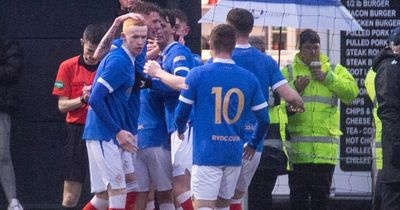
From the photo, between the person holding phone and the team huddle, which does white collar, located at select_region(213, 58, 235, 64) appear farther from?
the person holding phone

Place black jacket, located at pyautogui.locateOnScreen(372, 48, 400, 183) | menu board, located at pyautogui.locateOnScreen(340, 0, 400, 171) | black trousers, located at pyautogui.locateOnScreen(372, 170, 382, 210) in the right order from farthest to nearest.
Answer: menu board, located at pyautogui.locateOnScreen(340, 0, 400, 171) < black trousers, located at pyautogui.locateOnScreen(372, 170, 382, 210) < black jacket, located at pyautogui.locateOnScreen(372, 48, 400, 183)

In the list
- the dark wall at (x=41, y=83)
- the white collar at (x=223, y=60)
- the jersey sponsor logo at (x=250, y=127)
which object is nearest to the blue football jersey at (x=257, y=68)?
the jersey sponsor logo at (x=250, y=127)

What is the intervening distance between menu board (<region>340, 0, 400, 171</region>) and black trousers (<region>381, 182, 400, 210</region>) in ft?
6.36

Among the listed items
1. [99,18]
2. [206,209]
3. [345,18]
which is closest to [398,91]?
[345,18]

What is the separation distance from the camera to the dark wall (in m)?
13.2

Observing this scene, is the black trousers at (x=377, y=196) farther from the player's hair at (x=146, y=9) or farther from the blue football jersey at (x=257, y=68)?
the player's hair at (x=146, y=9)

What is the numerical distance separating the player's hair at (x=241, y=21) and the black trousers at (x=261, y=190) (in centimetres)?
216

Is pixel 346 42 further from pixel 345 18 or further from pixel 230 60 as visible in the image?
pixel 230 60

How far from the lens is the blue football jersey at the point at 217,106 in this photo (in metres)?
10.1

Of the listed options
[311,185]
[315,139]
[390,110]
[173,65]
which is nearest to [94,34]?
[173,65]

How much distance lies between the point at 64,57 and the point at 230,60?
3.52 m

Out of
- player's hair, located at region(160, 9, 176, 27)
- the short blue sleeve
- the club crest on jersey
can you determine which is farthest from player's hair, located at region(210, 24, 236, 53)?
player's hair, located at region(160, 9, 176, 27)

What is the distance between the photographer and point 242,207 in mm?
11789

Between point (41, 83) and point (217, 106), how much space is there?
3727 millimetres
